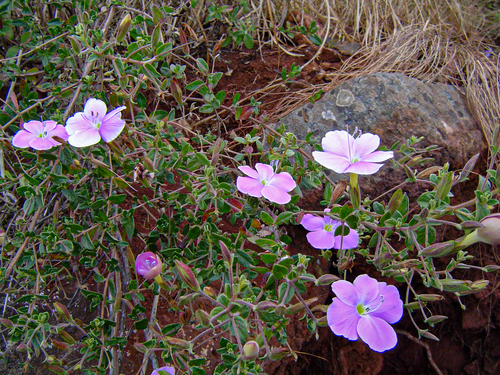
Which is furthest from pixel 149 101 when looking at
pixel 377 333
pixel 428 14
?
pixel 428 14

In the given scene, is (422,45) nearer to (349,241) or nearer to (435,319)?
(349,241)

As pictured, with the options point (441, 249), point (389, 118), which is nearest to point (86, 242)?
point (441, 249)

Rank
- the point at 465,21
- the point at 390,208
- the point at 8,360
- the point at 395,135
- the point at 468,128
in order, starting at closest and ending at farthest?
1. the point at 390,208
2. the point at 8,360
3. the point at 395,135
4. the point at 468,128
5. the point at 465,21

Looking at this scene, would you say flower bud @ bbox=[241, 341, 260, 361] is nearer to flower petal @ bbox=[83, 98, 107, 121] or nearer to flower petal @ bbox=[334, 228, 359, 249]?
flower petal @ bbox=[334, 228, 359, 249]

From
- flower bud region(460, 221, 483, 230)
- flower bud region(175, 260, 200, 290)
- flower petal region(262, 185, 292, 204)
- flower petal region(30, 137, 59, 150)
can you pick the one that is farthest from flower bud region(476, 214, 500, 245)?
flower petal region(30, 137, 59, 150)

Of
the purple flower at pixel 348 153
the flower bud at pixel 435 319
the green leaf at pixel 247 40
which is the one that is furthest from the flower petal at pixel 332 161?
the green leaf at pixel 247 40

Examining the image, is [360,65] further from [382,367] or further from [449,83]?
Result: [382,367]
